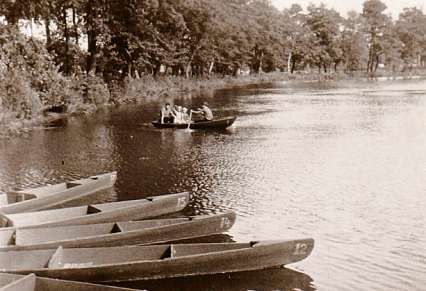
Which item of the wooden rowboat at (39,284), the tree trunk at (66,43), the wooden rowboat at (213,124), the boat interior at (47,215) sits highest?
the tree trunk at (66,43)

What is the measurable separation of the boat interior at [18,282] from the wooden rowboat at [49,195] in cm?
569

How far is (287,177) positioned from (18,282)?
14042 mm

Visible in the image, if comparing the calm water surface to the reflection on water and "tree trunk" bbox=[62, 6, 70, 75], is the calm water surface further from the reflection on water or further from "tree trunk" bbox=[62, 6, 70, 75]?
"tree trunk" bbox=[62, 6, 70, 75]

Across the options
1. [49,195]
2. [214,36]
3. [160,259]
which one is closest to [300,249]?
[160,259]

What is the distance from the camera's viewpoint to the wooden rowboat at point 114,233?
1273 centimetres

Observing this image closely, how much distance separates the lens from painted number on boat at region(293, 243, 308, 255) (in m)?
12.4

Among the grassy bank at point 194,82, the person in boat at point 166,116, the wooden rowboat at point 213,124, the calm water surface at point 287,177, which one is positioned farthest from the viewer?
the grassy bank at point 194,82

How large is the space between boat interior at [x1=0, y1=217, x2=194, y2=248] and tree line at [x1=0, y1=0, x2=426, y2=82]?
105ft

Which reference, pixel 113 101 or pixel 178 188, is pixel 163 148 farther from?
pixel 113 101

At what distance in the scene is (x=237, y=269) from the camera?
40.7 feet

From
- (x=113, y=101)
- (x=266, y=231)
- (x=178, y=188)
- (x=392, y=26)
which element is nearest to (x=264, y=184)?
(x=178, y=188)

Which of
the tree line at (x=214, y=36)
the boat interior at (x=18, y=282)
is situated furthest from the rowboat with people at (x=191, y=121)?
the boat interior at (x=18, y=282)

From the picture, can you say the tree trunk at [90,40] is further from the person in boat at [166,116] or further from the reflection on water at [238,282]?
the reflection on water at [238,282]

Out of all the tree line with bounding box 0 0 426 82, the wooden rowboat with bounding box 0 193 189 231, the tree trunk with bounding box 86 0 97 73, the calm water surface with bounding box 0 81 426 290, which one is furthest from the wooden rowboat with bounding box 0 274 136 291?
the tree trunk with bounding box 86 0 97 73
